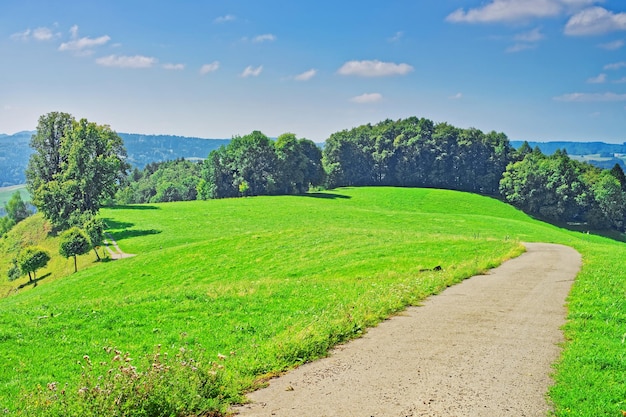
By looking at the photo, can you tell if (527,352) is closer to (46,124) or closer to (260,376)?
(260,376)

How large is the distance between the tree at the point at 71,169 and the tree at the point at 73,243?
13.7m

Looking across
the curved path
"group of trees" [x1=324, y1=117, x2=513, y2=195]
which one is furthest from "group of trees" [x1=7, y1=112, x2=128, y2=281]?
"group of trees" [x1=324, y1=117, x2=513, y2=195]

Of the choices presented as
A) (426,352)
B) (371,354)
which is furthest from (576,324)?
(371,354)

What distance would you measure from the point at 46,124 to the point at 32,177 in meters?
9.70

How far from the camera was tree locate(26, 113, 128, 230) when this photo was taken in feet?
221

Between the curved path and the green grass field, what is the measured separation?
1.83 feet

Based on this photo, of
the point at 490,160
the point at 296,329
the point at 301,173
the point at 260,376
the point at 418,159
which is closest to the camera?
the point at 260,376

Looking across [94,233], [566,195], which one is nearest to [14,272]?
[94,233]

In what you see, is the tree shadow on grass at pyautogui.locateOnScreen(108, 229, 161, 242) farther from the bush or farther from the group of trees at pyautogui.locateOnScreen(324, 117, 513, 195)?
the group of trees at pyautogui.locateOnScreen(324, 117, 513, 195)

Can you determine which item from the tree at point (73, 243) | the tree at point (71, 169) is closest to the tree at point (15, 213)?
the tree at point (71, 169)

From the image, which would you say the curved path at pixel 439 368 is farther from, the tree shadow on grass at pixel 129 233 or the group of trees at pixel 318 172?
the tree shadow on grass at pixel 129 233

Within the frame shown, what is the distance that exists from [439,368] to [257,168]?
341ft

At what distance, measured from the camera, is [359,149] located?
155375mm

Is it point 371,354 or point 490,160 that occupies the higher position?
point 490,160
